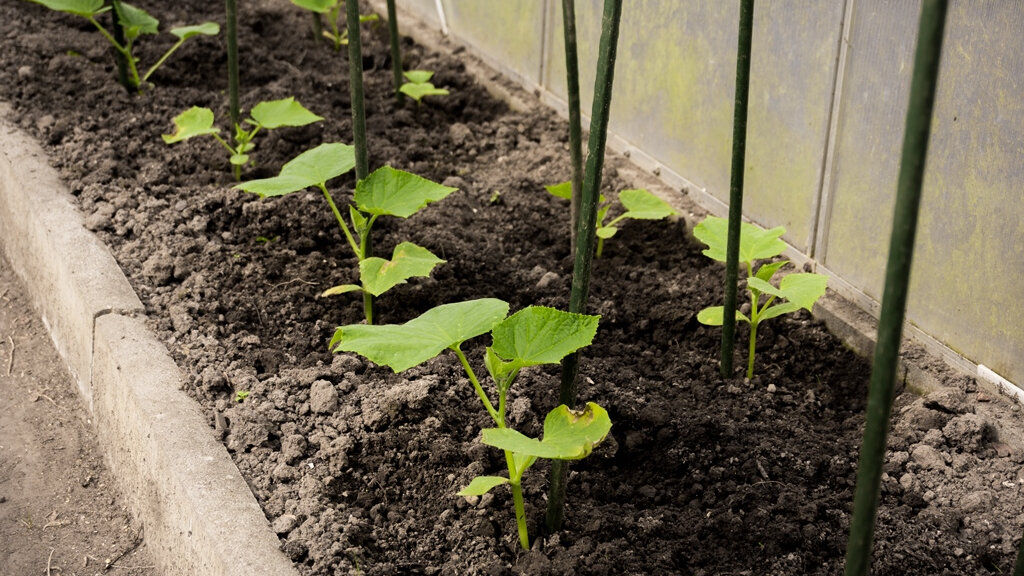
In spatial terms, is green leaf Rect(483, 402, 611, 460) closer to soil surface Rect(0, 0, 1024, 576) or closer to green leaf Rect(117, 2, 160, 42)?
soil surface Rect(0, 0, 1024, 576)

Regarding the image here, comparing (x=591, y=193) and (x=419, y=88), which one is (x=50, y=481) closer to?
(x=591, y=193)

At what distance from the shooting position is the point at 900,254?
106cm

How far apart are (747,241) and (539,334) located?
0.81m

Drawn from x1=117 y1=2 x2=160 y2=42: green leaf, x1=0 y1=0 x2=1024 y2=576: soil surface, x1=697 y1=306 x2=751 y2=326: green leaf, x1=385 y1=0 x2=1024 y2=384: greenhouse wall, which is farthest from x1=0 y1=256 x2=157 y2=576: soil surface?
x1=385 y1=0 x2=1024 y2=384: greenhouse wall

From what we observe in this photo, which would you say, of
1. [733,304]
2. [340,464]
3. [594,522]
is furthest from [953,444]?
[340,464]

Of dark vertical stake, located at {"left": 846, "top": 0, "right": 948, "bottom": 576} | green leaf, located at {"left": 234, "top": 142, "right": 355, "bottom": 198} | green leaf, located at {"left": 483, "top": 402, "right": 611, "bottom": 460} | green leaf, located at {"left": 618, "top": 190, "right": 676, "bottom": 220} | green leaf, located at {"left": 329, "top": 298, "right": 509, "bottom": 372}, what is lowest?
green leaf, located at {"left": 618, "top": 190, "right": 676, "bottom": 220}

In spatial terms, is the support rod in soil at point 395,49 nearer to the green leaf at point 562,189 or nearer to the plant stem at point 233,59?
the plant stem at point 233,59

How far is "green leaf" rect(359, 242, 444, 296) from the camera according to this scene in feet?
7.27

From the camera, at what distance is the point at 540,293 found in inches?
101

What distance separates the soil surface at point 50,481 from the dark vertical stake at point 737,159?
4.28 ft

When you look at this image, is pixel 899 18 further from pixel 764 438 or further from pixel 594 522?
pixel 594 522

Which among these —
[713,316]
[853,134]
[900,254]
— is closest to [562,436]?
[900,254]

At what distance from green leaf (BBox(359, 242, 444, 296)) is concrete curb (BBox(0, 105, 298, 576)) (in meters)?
0.45

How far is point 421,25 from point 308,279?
2082 millimetres
